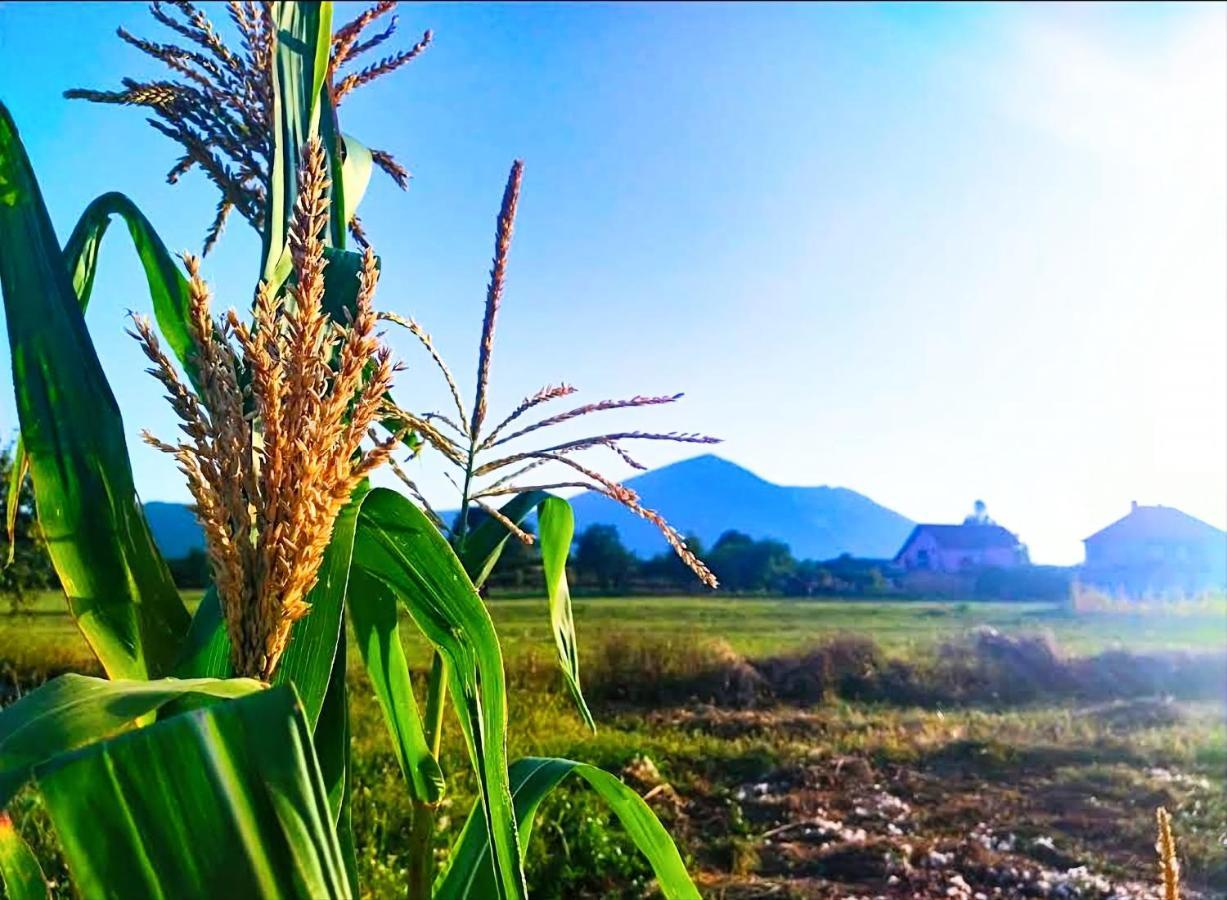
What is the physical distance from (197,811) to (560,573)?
1.81ft

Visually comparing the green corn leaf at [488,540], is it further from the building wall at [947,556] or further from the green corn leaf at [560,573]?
the building wall at [947,556]

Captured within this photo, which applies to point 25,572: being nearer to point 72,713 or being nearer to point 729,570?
point 72,713

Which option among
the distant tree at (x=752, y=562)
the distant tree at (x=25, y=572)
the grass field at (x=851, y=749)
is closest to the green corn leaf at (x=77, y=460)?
the grass field at (x=851, y=749)

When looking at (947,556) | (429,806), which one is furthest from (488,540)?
(947,556)

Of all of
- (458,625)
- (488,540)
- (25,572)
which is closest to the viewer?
(458,625)

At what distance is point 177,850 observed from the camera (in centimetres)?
43

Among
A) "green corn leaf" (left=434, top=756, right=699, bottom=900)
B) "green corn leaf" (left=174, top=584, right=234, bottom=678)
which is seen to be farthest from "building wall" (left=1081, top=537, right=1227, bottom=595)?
"green corn leaf" (left=174, top=584, right=234, bottom=678)

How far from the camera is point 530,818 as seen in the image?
3.27ft

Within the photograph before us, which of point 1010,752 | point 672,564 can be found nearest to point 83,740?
point 1010,752

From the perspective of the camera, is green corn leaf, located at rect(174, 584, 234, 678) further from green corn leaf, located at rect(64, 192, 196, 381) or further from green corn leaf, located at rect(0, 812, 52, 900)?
green corn leaf, located at rect(64, 192, 196, 381)

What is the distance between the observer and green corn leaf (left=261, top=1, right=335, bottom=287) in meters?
0.71

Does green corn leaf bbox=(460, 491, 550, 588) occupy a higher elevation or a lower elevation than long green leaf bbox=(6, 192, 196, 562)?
lower

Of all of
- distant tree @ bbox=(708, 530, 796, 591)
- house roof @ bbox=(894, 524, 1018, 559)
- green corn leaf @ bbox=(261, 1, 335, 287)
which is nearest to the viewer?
green corn leaf @ bbox=(261, 1, 335, 287)

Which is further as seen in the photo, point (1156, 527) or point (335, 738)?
point (1156, 527)
